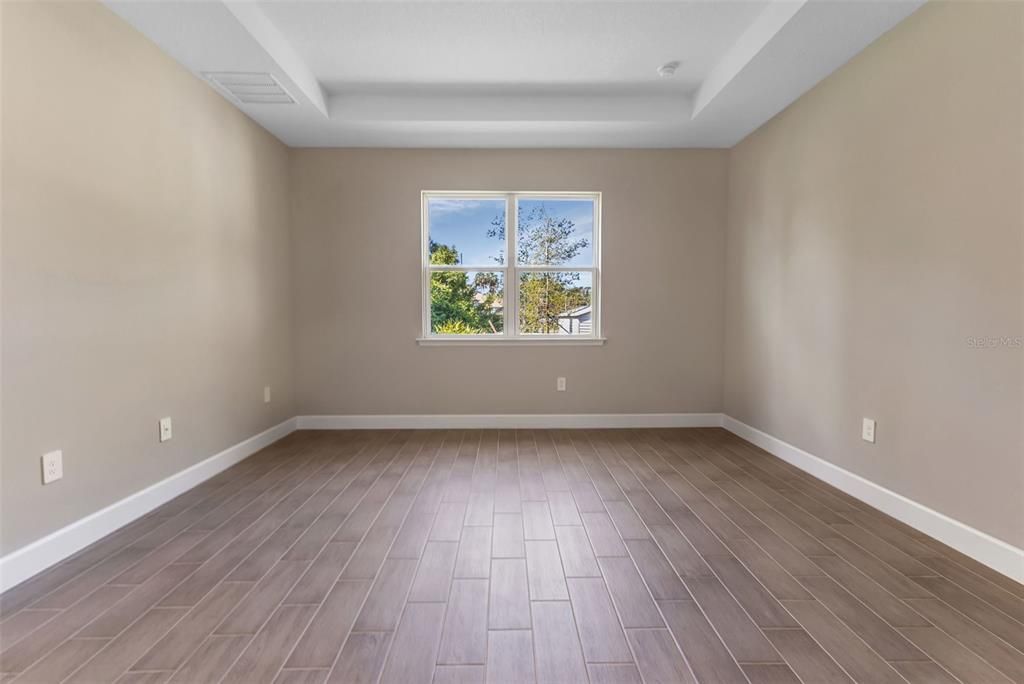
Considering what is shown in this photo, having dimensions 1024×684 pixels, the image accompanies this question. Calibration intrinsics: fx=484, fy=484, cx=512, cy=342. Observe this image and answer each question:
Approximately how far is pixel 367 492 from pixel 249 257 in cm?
209

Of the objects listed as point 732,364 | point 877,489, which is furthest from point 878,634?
point 732,364

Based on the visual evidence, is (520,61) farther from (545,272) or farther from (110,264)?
(110,264)

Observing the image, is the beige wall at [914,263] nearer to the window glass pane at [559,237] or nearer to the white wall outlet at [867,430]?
the white wall outlet at [867,430]

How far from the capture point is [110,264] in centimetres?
239

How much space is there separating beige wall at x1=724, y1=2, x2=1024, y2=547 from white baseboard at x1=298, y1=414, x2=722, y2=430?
0.99 meters

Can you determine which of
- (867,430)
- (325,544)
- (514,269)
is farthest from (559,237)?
(325,544)

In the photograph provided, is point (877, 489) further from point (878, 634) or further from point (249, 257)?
point (249, 257)

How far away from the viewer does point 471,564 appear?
2064 millimetres

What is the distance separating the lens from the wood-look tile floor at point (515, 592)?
1.46 metres

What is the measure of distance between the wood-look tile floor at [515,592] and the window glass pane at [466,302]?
1.85 m

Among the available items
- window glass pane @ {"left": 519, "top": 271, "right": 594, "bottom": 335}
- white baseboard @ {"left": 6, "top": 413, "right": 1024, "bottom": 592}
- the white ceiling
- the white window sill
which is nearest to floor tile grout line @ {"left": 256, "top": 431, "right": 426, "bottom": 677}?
white baseboard @ {"left": 6, "top": 413, "right": 1024, "bottom": 592}

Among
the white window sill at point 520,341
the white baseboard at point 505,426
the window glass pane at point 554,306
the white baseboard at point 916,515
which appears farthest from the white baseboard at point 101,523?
the white baseboard at point 916,515

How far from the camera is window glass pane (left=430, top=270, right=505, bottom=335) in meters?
4.56

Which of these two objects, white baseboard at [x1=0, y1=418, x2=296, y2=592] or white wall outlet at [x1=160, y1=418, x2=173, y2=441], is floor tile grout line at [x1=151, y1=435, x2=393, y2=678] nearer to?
white baseboard at [x1=0, y1=418, x2=296, y2=592]
